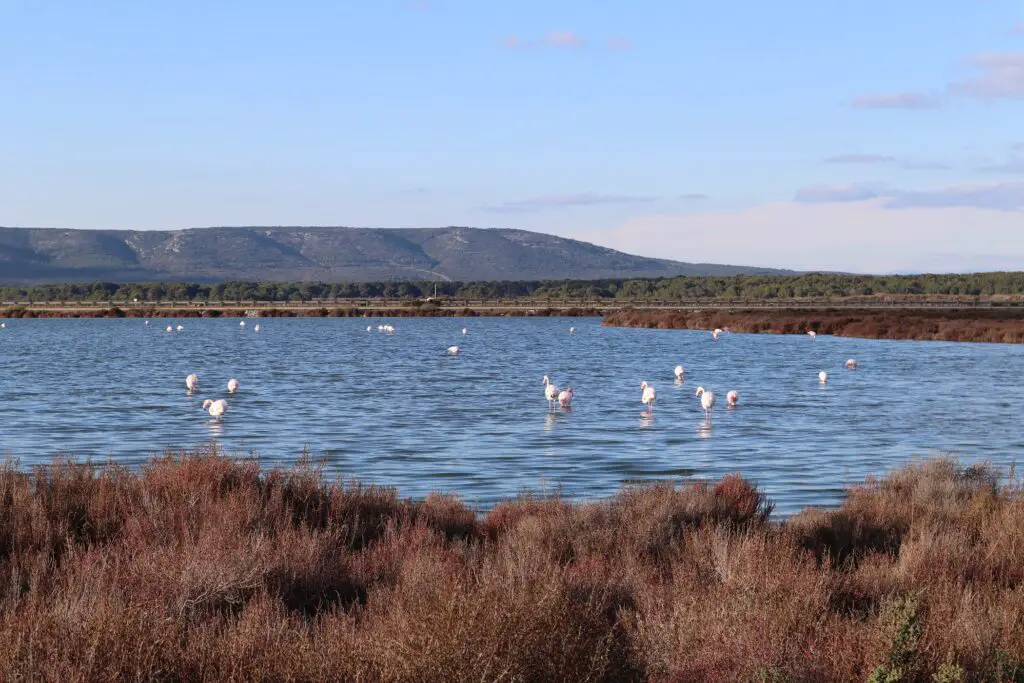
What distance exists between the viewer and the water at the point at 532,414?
18.6m

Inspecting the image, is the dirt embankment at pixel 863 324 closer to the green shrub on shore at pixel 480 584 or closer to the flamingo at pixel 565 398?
the flamingo at pixel 565 398

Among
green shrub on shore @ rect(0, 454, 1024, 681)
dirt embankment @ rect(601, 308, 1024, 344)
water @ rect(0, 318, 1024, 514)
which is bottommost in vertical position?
water @ rect(0, 318, 1024, 514)

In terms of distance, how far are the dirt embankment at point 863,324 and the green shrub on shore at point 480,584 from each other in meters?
53.3

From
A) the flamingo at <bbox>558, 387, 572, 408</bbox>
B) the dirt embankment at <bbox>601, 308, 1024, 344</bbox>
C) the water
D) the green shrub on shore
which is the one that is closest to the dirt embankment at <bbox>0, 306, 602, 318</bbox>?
the dirt embankment at <bbox>601, 308, 1024, 344</bbox>

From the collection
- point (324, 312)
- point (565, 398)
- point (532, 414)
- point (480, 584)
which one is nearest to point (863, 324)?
point (565, 398)

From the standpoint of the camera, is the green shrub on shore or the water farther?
the water

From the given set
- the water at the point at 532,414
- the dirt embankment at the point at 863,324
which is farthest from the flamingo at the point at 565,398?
the dirt embankment at the point at 863,324

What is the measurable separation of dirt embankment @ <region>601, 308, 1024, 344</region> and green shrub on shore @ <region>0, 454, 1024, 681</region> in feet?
175

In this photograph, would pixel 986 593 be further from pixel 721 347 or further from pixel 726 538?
pixel 721 347

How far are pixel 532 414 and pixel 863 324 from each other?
161ft

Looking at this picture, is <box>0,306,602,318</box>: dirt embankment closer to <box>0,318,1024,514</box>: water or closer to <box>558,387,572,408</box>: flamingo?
<box>0,318,1024,514</box>: water

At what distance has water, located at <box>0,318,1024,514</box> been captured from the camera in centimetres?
1864

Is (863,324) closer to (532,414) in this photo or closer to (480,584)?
(532,414)

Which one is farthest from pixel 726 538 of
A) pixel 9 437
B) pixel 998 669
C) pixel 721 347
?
pixel 721 347
